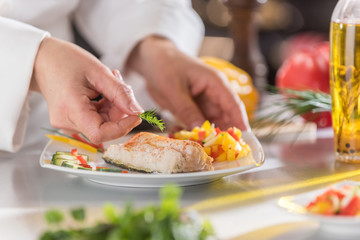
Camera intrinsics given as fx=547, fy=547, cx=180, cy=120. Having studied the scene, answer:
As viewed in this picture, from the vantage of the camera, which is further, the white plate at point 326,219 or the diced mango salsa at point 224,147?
the diced mango salsa at point 224,147

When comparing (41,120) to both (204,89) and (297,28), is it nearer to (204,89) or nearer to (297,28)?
(204,89)

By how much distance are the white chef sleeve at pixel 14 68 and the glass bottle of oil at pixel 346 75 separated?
1.81 ft

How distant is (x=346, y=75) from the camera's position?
0.99 metres

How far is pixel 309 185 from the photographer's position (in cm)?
92

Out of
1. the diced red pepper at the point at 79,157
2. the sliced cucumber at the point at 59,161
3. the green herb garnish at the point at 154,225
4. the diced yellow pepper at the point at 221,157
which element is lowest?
the diced red pepper at the point at 79,157

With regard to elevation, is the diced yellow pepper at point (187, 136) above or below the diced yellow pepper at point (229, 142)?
below

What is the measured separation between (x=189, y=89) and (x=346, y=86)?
45 cm

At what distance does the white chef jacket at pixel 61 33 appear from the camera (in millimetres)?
1068

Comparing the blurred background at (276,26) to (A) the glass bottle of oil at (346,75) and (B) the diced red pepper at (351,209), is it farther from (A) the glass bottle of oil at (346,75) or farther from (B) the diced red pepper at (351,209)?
(B) the diced red pepper at (351,209)

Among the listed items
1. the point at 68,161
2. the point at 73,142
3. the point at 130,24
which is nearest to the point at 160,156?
the point at 68,161

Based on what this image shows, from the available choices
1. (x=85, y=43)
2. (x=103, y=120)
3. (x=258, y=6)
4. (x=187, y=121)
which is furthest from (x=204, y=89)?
(x=85, y=43)

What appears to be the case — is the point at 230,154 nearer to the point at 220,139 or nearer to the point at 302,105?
the point at 220,139

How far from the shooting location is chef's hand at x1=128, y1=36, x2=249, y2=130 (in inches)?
50.1

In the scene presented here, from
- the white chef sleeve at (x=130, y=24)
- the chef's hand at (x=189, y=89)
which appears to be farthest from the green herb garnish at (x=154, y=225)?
the white chef sleeve at (x=130, y=24)
